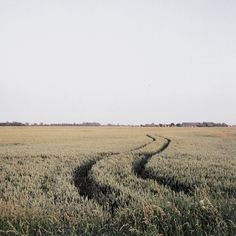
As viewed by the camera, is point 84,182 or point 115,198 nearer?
point 115,198

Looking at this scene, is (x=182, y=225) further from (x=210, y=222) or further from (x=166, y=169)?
(x=166, y=169)

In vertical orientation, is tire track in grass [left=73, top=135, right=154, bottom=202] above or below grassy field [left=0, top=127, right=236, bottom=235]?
below

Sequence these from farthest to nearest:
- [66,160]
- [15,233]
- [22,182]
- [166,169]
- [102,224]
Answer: [66,160], [166,169], [22,182], [102,224], [15,233]

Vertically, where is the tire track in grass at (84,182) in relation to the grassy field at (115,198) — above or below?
below

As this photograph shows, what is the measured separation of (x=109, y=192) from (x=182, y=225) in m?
5.65

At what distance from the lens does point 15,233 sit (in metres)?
6.68

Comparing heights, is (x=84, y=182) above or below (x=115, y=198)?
below

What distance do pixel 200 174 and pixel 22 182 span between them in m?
7.33

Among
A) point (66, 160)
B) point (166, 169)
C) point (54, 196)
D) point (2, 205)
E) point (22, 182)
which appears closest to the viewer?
point (2, 205)

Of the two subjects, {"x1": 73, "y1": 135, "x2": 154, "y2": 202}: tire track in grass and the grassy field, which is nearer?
the grassy field

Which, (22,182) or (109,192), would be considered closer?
(109,192)

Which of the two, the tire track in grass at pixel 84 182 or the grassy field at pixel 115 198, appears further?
the tire track in grass at pixel 84 182

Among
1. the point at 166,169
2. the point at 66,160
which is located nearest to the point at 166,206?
the point at 166,169

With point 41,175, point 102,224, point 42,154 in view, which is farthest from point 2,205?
point 42,154
